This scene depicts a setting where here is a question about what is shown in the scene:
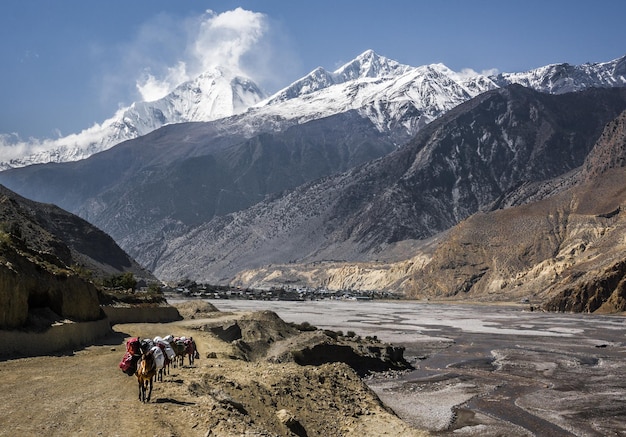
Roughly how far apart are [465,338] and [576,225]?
119m

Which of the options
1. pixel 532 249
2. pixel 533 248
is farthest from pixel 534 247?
pixel 532 249

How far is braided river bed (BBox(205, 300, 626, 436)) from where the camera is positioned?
1201 inches

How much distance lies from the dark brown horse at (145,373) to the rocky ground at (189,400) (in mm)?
263

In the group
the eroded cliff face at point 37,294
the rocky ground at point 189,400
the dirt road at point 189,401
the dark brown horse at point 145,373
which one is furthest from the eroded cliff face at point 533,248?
the dark brown horse at point 145,373

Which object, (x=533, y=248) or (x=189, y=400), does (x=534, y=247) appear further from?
(x=189, y=400)

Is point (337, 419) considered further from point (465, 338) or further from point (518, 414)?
point (465, 338)

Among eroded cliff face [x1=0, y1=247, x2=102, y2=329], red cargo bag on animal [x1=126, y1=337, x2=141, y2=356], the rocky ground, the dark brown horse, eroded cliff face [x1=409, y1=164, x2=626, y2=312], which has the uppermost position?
eroded cliff face [x1=409, y1=164, x2=626, y2=312]

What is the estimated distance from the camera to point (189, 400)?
18.3m

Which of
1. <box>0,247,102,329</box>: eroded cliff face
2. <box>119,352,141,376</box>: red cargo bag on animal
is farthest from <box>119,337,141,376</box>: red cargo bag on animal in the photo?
<box>0,247,102,329</box>: eroded cliff face

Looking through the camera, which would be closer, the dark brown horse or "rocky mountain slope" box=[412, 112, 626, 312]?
the dark brown horse

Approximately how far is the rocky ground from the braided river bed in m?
7.12

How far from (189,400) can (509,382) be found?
2839 cm

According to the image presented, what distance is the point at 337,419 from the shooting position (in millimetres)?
22109

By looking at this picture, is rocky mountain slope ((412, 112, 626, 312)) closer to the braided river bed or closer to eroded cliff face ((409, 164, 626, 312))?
eroded cliff face ((409, 164, 626, 312))
